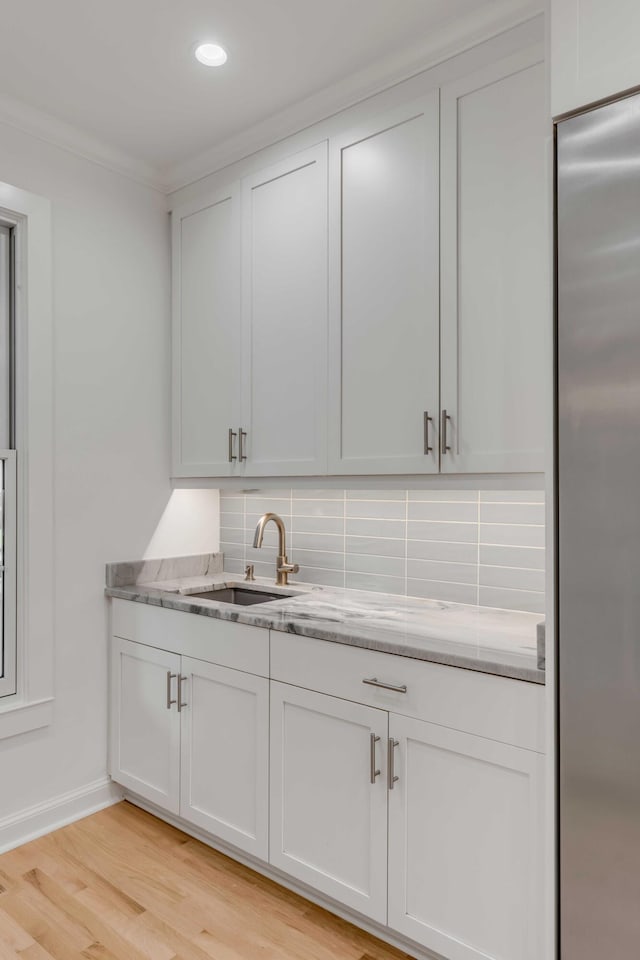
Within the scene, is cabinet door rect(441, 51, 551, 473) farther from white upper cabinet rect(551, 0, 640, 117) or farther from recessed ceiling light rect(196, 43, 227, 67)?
recessed ceiling light rect(196, 43, 227, 67)

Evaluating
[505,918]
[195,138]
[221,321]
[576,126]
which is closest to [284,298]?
[221,321]

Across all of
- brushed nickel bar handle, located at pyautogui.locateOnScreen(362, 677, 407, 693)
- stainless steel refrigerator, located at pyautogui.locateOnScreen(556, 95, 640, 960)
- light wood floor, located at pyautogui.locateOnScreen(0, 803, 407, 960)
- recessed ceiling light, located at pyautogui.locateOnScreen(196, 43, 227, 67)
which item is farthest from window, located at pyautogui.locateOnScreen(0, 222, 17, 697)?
stainless steel refrigerator, located at pyautogui.locateOnScreen(556, 95, 640, 960)

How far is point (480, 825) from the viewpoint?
5.23ft

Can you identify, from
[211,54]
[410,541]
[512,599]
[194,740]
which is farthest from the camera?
[410,541]

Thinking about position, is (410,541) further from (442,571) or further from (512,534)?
(512,534)

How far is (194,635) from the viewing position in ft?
7.51

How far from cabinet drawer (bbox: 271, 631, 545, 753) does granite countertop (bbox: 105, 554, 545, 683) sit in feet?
0.10

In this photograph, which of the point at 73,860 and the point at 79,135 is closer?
the point at 73,860

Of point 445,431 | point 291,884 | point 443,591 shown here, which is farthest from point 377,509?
point 291,884

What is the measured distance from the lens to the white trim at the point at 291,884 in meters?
1.79

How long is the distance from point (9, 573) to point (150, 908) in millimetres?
1196

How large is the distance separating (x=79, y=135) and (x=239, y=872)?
2.67 metres

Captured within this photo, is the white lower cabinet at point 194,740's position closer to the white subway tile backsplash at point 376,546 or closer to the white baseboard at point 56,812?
the white baseboard at point 56,812

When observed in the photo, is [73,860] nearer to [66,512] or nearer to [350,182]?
[66,512]
